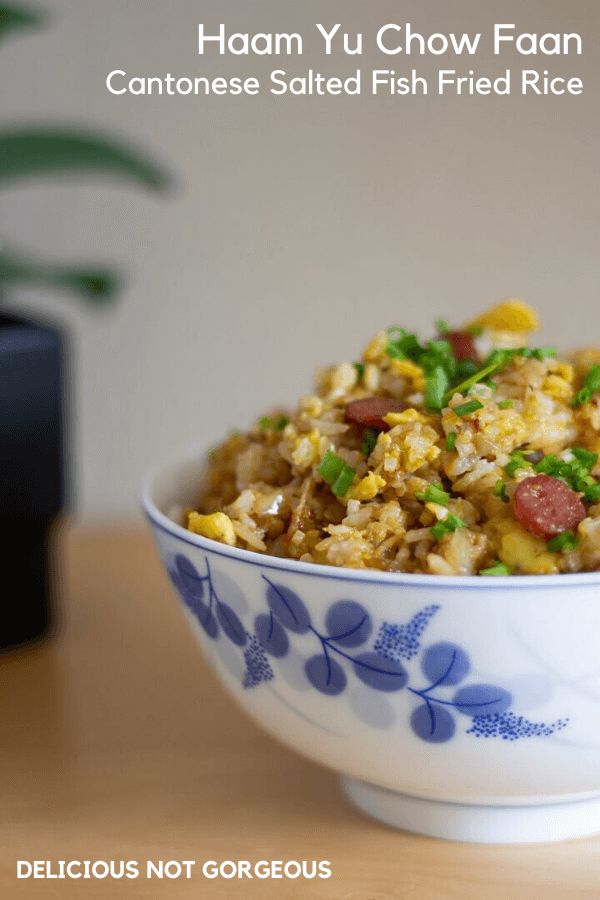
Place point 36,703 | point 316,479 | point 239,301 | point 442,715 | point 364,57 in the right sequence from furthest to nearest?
point 239,301
point 364,57
point 36,703
point 316,479
point 442,715

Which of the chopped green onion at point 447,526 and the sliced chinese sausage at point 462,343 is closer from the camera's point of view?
the chopped green onion at point 447,526

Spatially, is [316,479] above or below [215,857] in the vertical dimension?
above

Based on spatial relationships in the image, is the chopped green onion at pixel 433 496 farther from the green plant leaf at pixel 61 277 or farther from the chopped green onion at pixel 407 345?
the green plant leaf at pixel 61 277

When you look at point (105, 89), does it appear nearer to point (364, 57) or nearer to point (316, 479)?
point (364, 57)

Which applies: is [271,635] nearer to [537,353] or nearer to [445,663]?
[445,663]

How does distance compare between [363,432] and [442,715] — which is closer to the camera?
[442,715]

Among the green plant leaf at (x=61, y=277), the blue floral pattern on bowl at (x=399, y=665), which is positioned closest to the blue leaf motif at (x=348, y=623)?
the blue floral pattern on bowl at (x=399, y=665)

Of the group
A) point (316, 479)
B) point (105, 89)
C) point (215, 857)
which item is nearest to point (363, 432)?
point (316, 479)
